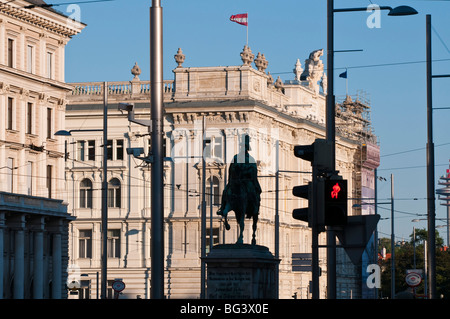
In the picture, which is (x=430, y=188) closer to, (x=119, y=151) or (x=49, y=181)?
(x=49, y=181)

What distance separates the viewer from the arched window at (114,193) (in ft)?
324

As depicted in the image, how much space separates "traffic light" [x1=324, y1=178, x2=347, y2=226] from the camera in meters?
22.0

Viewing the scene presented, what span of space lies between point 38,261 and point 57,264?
96.0 inches

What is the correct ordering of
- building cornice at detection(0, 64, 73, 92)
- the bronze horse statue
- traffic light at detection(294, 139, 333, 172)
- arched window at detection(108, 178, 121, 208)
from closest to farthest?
1. traffic light at detection(294, 139, 333, 172)
2. the bronze horse statue
3. building cornice at detection(0, 64, 73, 92)
4. arched window at detection(108, 178, 121, 208)

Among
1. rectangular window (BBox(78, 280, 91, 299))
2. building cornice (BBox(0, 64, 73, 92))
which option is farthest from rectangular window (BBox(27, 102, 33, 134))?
rectangular window (BBox(78, 280, 91, 299))

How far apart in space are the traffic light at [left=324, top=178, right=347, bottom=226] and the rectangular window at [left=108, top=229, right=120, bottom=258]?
76.7m

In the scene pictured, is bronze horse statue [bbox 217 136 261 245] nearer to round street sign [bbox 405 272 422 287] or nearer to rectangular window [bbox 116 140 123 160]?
round street sign [bbox 405 272 422 287]

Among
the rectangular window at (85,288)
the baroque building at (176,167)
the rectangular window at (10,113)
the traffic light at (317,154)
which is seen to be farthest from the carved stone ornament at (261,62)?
the traffic light at (317,154)

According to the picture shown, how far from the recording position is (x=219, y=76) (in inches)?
3836

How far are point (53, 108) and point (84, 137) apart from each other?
2361cm

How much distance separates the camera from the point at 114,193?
98.9 m

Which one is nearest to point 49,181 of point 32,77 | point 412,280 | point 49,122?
point 49,122

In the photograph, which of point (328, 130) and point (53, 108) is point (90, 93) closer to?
point (53, 108)
